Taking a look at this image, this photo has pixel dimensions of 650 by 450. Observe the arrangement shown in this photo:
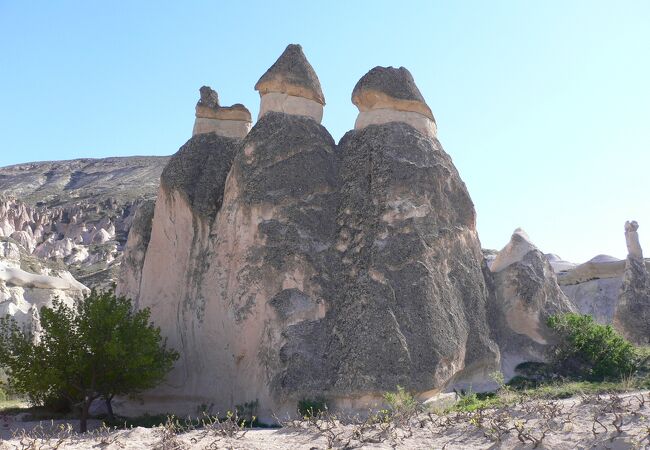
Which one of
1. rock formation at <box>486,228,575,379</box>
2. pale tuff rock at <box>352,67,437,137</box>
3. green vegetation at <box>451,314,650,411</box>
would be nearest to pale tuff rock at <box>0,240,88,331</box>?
pale tuff rock at <box>352,67,437,137</box>

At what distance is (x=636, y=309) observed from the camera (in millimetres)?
21234

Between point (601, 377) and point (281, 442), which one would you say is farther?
point (601, 377)

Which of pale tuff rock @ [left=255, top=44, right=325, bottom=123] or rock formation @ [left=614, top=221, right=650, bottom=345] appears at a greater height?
→ pale tuff rock @ [left=255, top=44, right=325, bottom=123]

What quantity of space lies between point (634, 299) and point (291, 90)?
1254cm

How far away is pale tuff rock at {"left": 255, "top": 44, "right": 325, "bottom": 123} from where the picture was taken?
16625 mm

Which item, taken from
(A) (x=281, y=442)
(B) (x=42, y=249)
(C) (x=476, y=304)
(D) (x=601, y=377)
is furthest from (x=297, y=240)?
(B) (x=42, y=249)

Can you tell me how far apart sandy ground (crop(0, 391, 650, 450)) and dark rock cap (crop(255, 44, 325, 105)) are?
8895 mm

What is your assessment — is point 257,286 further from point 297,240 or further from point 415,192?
point 415,192

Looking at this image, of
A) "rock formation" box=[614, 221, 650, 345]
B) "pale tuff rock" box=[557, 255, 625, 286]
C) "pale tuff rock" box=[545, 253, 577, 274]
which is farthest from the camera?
"pale tuff rock" box=[545, 253, 577, 274]

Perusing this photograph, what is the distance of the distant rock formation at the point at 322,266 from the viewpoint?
13.1 meters

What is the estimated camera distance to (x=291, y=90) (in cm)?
1667

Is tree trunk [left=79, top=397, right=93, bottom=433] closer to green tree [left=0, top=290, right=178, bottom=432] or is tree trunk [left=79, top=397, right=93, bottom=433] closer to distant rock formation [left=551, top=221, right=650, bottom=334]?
green tree [left=0, top=290, right=178, bottom=432]

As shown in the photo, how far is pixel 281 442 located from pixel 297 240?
569 cm

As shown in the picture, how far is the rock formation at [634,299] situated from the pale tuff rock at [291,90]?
37.6ft
